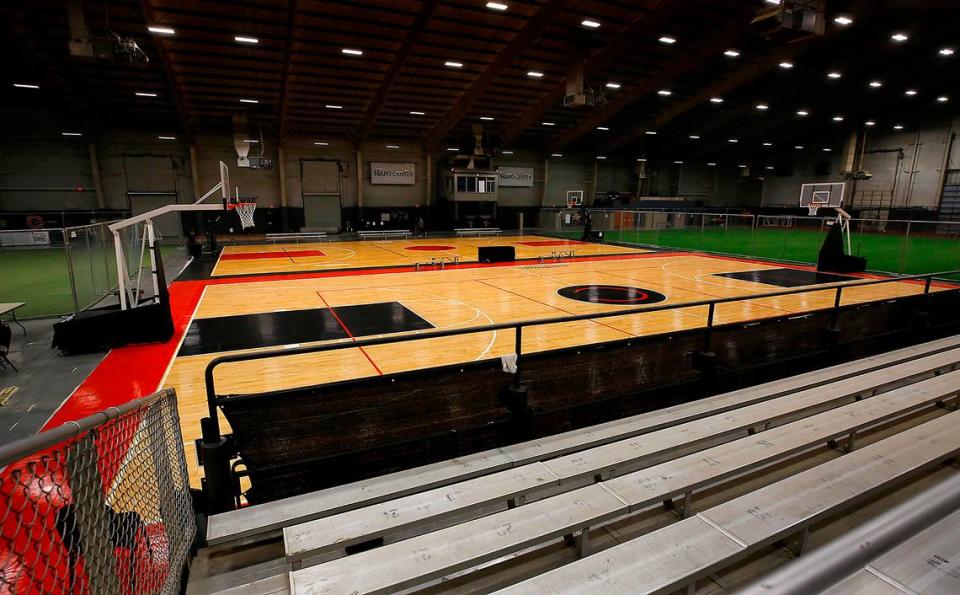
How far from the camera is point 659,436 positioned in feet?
12.5

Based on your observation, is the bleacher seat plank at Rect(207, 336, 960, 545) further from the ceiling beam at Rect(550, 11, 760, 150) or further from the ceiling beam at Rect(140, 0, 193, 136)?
the ceiling beam at Rect(550, 11, 760, 150)

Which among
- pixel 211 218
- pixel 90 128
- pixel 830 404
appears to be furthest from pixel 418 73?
pixel 830 404

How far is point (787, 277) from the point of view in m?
15.2

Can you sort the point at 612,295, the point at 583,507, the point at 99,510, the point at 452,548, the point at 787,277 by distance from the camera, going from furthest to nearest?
the point at 787,277
the point at 612,295
the point at 583,507
the point at 452,548
the point at 99,510

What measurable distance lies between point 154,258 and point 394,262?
10.3 m

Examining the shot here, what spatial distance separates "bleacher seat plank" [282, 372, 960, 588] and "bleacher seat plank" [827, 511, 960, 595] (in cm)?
87

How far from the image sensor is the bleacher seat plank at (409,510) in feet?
8.50

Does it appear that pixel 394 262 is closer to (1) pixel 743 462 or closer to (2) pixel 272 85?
(2) pixel 272 85

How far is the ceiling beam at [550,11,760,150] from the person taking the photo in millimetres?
20594

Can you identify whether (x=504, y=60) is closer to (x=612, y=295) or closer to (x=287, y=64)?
(x=287, y=64)

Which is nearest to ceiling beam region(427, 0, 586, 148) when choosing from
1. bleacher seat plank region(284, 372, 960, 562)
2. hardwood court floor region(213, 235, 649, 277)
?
hardwood court floor region(213, 235, 649, 277)

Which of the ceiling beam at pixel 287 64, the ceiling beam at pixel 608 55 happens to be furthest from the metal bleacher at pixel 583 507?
the ceiling beam at pixel 608 55

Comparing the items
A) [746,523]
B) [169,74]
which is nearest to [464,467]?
[746,523]

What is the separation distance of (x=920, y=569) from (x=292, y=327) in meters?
9.39
